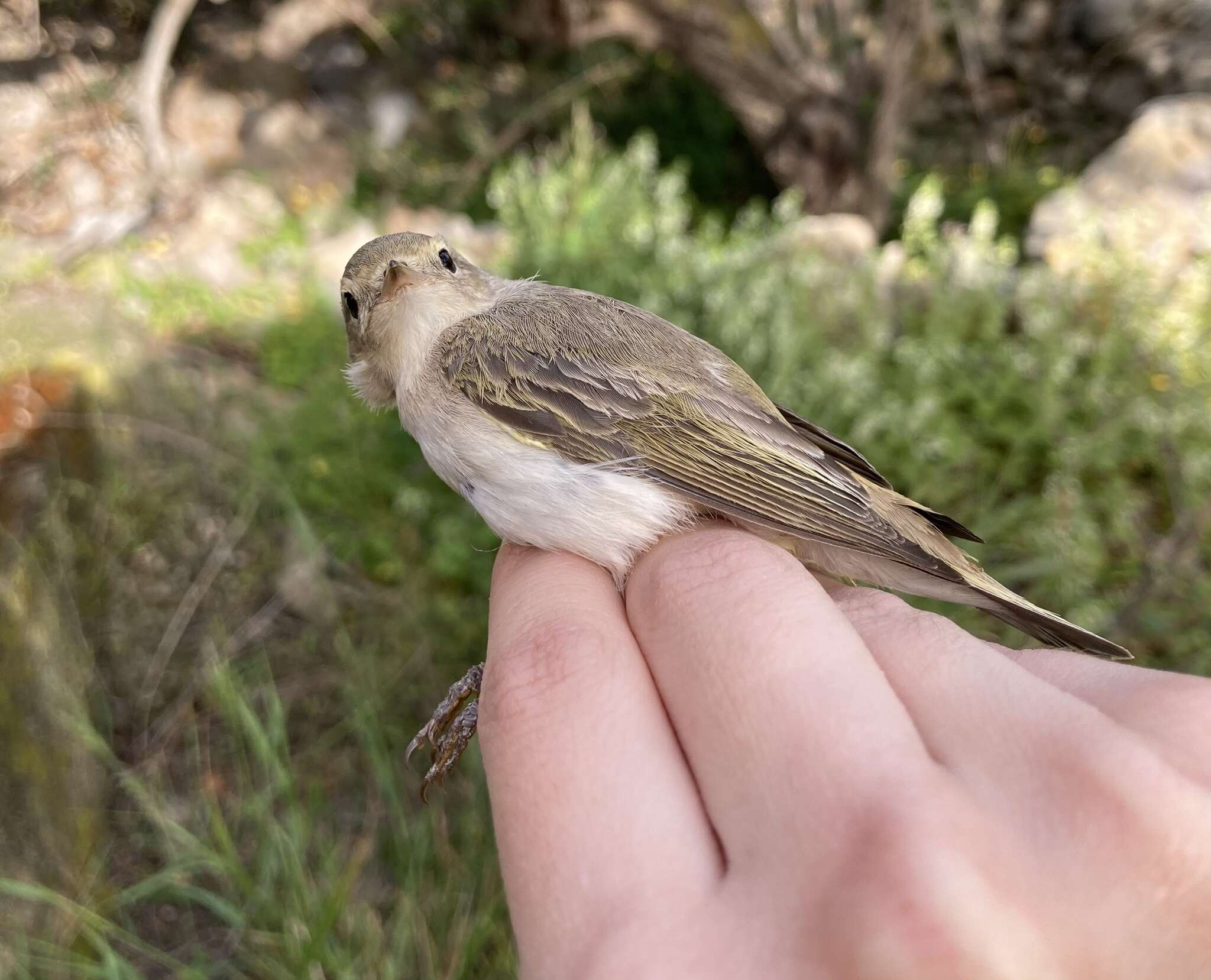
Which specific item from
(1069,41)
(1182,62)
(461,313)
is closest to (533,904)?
(461,313)

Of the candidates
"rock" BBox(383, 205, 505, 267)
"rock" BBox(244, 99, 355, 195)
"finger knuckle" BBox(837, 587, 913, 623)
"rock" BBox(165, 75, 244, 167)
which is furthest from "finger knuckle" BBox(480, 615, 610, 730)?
"rock" BBox(165, 75, 244, 167)

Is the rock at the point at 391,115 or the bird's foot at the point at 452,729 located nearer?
the bird's foot at the point at 452,729

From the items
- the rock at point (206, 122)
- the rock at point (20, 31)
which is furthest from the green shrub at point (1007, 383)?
the rock at point (206, 122)

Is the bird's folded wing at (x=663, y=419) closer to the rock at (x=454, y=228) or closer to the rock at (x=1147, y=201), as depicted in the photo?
the rock at (x=1147, y=201)

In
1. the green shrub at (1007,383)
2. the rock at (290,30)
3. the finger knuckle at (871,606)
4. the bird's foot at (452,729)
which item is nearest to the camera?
the finger knuckle at (871,606)

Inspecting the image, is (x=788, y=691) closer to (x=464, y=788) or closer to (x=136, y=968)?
(x=464, y=788)
